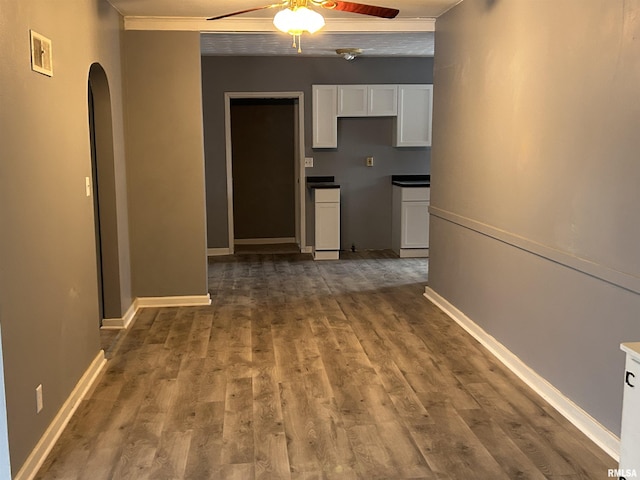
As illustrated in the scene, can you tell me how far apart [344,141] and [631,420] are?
6.70 m

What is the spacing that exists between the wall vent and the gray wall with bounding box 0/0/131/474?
0.14ft

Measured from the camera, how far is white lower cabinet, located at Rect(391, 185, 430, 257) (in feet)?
26.0

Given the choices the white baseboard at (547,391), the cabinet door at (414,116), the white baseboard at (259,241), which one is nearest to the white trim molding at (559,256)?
the white baseboard at (547,391)

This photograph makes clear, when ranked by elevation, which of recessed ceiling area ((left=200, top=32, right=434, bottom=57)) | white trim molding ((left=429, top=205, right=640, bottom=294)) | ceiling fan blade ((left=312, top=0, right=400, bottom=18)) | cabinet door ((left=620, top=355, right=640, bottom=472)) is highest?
recessed ceiling area ((left=200, top=32, right=434, bottom=57))

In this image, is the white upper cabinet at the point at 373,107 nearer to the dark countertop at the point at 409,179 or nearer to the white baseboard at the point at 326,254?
the dark countertop at the point at 409,179

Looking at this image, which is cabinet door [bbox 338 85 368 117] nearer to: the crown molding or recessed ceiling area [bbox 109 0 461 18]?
the crown molding

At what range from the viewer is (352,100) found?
8.08 metres

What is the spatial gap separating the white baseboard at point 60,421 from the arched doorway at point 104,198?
84 centimetres

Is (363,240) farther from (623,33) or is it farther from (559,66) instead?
(623,33)

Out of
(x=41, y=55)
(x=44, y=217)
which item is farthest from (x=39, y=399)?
(x=41, y=55)

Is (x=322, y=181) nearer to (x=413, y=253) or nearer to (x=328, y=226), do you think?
(x=328, y=226)

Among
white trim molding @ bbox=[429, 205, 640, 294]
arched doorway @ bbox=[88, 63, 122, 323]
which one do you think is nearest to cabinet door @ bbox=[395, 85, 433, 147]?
white trim molding @ bbox=[429, 205, 640, 294]

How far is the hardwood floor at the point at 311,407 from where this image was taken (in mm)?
2793

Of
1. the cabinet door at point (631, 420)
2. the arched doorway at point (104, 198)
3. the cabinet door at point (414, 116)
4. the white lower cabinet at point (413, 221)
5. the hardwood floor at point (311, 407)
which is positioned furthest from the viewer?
the cabinet door at point (414, 116)
